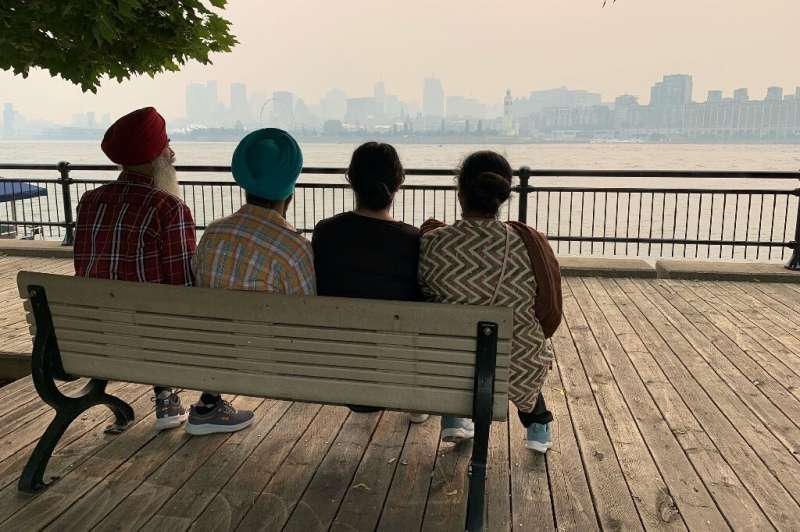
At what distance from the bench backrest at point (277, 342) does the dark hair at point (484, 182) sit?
64cm

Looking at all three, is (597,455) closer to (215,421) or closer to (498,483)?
(498,483)

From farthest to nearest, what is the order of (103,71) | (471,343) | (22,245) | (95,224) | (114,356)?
(22,245), (103,71), (95,224), (114,356), (471,343)

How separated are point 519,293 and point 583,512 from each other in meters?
0.85

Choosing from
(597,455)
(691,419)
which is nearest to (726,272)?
(691,419)

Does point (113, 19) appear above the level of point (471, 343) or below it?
above

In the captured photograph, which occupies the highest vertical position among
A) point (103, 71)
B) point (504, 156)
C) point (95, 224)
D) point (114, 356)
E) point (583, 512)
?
point (103, 71)

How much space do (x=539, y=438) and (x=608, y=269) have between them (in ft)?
14.0

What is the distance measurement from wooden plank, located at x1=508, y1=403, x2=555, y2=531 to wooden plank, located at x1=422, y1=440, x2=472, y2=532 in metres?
0.19

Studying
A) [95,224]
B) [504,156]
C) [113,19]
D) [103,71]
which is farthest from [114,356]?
[504,156]

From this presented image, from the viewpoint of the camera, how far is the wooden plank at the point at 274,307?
7.29ft

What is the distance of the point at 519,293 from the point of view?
2689 millimetres

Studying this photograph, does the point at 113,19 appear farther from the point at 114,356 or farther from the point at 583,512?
the point at 583,512

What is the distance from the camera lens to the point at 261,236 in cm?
270

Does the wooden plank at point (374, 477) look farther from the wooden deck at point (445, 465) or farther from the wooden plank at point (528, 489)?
the wooden plank at point (528, 489)
